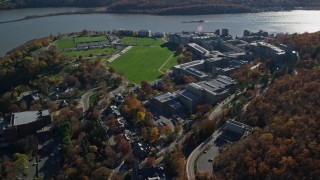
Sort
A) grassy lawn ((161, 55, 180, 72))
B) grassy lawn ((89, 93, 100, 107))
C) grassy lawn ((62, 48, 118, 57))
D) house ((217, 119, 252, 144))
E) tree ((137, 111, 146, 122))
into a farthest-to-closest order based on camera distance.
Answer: grassy lawn ((62, 48, 118, 57)), grassy lawn ((161, 55, 180, 72)), grassy lawn ((89, 93, 100, 107)), tree ((137, 111, 146, 122)), house ((217, 119, 252, 144))

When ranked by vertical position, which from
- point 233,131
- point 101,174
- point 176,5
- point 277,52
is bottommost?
point 101,174

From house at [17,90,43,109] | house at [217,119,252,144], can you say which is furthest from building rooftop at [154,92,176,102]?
house at [17,90,43,109]

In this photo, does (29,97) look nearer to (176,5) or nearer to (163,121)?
(163,121)

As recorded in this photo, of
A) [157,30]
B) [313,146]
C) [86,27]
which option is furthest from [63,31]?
[313,146]

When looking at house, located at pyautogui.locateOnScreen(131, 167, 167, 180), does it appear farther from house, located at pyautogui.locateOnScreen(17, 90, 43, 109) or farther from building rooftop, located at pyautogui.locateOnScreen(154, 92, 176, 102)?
house, located at pyautogui.locateOnScreen(17, 90, 43, 109)

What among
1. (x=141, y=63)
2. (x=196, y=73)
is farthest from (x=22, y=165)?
(x=141, y=63)
